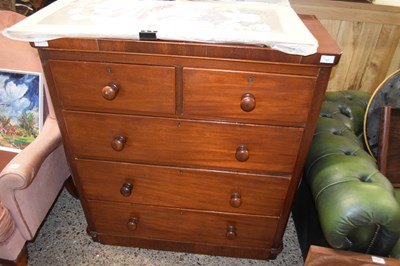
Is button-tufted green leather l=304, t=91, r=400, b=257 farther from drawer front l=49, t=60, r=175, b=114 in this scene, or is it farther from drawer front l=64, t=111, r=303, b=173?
drawer front l=49, t=60, r=175, b=114

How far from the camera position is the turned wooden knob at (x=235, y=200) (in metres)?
1.17

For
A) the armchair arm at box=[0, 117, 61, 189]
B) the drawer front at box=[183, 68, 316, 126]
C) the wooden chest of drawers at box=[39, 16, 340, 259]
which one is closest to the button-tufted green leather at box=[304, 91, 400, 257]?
the wooden chest of drawers at box=[39, 16, 340, 259]

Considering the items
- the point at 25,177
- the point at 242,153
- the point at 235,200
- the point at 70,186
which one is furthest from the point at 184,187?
the point at 70,186

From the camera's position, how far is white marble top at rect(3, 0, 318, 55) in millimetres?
854

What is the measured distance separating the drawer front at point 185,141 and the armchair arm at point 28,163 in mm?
157

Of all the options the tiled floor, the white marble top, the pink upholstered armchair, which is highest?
the white marble top

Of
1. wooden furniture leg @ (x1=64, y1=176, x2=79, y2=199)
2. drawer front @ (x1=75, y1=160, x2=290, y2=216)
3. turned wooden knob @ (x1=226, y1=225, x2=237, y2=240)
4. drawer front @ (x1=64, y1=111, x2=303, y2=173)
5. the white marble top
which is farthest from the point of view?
wooden furniture leg @ (x1=64, y1=176, x2=79, y2=199)

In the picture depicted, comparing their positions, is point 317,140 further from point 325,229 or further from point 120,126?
point 120,126

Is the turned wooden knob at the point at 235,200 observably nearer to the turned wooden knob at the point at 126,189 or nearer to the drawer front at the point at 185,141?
the drawer front at the point at 185,141

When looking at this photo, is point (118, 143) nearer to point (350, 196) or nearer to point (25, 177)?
point (25, 177)

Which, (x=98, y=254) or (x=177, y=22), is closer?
(x=177, y=22)

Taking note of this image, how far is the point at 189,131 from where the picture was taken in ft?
3.46

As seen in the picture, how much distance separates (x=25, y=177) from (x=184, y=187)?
579mm

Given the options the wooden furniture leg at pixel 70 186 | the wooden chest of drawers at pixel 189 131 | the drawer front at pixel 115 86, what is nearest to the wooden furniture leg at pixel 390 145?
the wooden chest of drawers at pixel 189 131
